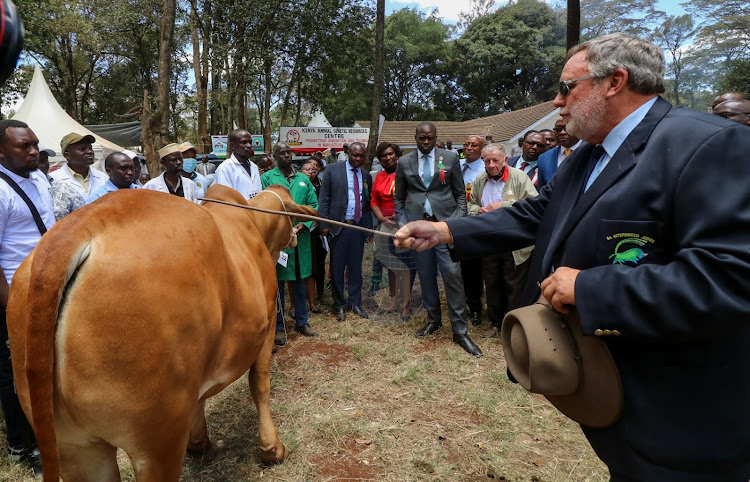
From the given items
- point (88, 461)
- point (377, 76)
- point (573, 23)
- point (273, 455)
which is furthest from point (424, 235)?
point (377, 76)

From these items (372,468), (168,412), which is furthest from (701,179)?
(372,468)

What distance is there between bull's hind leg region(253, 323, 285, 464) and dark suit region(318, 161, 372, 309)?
3.17 metres

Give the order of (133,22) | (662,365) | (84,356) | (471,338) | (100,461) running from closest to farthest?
(662,365) → (84,356) → (100,461) → (471,338) → (133,22)

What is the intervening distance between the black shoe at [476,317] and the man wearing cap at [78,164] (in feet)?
16.0

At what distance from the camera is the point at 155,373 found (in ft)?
6.01

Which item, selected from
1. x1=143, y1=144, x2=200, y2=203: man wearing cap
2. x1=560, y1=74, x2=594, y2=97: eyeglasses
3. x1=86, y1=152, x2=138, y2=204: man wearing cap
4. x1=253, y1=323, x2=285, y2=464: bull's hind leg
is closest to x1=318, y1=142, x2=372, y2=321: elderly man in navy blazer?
x1=143, y1=144, x2=200, y2=203: man wearing cap

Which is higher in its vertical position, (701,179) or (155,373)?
(701,179)

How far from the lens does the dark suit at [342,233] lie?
6.53 m

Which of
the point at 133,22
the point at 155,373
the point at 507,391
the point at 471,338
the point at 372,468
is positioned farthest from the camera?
the point at 133,22

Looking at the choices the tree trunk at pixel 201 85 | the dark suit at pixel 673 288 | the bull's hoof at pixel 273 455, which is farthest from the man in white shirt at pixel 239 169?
the tree trunk at pixel 201 85

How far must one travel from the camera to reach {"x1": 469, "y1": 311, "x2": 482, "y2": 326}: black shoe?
21.1 feet

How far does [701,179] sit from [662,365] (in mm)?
603

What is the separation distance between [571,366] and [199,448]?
2913 mm

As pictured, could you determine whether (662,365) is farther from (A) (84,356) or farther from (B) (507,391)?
(B) (507,391)
